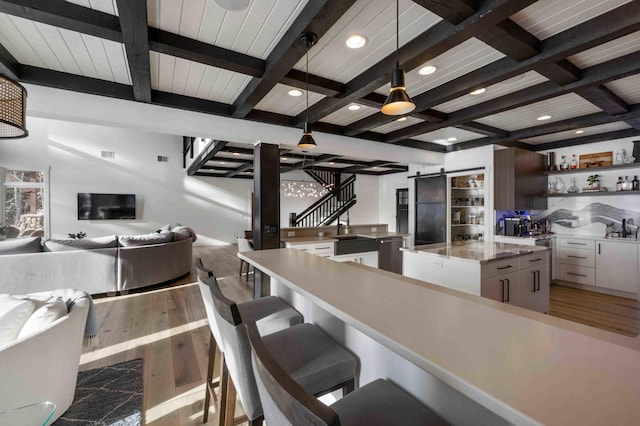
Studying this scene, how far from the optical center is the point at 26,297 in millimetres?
1934

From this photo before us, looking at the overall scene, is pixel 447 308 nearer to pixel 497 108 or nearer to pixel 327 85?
pixel 327 85

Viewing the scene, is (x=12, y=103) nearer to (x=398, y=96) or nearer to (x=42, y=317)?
(x=42, y=317)

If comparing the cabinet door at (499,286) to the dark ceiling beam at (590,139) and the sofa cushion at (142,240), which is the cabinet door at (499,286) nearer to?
the dark ceiling beam at (590,139)

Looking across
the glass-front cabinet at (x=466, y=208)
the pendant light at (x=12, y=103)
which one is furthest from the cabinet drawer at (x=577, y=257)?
the pendant light at (x=12, y=103)

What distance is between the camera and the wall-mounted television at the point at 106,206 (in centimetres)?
788

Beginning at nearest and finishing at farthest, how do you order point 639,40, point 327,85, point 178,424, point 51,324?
point 51,324, point 178,424, point 639,40, point 327,85

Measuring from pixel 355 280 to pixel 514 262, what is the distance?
2.33 meters

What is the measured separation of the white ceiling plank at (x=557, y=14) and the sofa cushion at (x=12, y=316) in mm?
3648

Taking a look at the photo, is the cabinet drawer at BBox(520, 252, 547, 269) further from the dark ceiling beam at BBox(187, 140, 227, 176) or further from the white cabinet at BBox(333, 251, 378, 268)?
the dark ceiling beam at BBox(187, 140, 227, 176)

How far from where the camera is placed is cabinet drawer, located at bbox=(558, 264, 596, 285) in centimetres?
438

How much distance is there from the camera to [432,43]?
1943mm

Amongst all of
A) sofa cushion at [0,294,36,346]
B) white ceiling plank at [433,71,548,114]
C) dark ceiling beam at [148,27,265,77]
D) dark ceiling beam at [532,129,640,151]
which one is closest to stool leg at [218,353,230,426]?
sofa cushion at [0,294,36,346]

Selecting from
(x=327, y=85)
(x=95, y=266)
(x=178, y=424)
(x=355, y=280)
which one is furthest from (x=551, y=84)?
(x=95, y=266)

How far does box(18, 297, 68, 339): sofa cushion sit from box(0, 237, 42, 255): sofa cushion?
3158 millimetres
